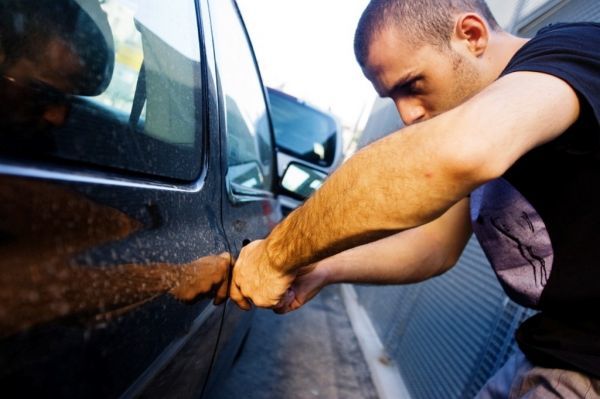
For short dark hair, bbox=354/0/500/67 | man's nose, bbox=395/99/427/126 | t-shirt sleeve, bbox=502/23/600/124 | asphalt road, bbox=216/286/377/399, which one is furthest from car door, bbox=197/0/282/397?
asphalt road, bbox=216/286/377/399

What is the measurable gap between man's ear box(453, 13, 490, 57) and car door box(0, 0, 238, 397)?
937 mm

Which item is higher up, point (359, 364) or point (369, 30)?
point (369, 30)

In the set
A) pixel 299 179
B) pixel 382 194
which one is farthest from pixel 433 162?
pixel 299 179

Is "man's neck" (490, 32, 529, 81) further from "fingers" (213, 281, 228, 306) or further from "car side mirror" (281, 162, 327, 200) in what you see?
"car side mirror" (281, 162, 327, 200)

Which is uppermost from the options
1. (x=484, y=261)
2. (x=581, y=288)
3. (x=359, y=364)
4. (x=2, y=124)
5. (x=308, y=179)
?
(x=2, y=124)

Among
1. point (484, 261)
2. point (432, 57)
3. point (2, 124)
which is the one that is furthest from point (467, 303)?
point (2, 124)

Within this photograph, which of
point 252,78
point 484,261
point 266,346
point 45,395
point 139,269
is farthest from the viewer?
point 266,346

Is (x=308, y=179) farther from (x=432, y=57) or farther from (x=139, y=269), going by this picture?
(x=139, y=269)

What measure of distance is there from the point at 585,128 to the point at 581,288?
476mm

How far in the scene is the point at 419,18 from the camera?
1.23 m

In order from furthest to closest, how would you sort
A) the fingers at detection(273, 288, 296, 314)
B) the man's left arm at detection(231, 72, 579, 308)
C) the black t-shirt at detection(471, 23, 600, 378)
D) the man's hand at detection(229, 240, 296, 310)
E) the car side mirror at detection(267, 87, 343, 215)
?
the car side mirror at detection(267, 87, 343, 215) → the fingers at detection(273, 288, 296, 314) → the man's hand at detection(229, 240, 296, 310) → the black t-shirt at detection(471, 23, 600, 378) → the man's left arm at detection(231, 72, 579, 308)

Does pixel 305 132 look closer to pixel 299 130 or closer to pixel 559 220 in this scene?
pixel 299 130

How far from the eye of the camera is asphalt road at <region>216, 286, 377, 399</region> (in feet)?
8.75

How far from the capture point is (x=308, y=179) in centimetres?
260
